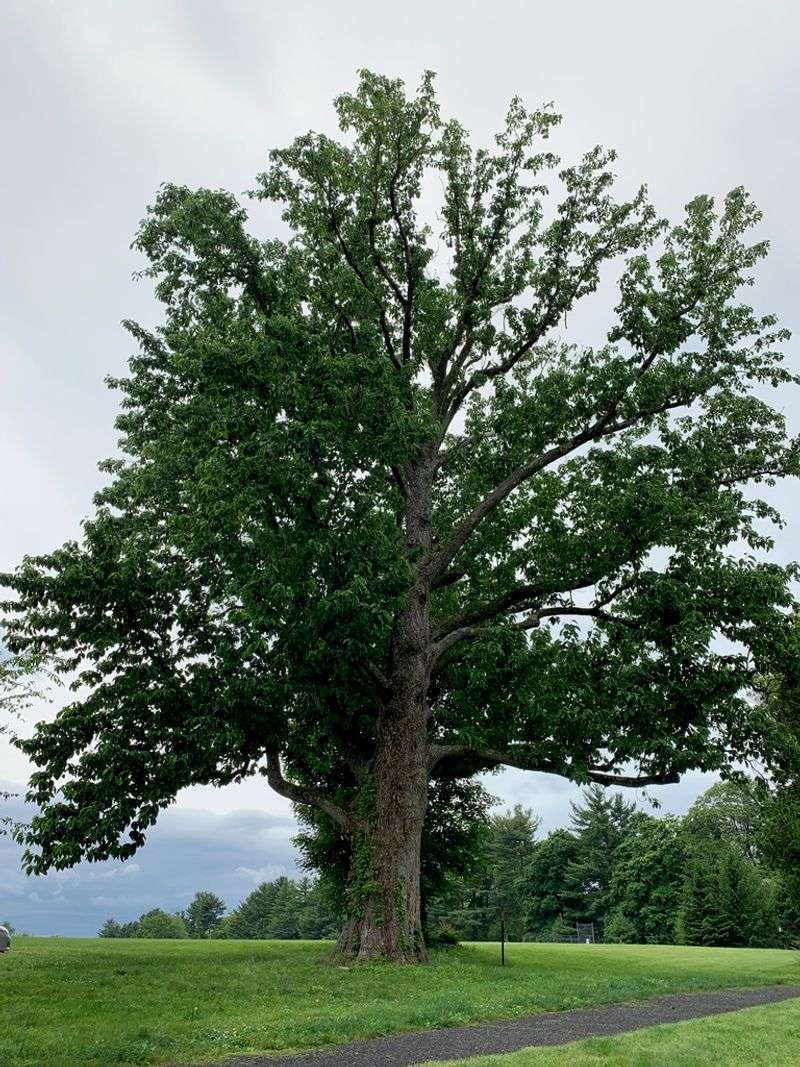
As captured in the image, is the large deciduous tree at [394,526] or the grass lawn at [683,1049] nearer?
the grass lawn at [683,1049]

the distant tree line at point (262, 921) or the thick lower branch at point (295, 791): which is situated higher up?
the thick lower branch at point (295, 791)

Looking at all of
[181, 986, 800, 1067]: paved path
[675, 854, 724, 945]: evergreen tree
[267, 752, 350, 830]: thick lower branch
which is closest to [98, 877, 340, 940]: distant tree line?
[675, 854, 724, 945]: evergreen tree

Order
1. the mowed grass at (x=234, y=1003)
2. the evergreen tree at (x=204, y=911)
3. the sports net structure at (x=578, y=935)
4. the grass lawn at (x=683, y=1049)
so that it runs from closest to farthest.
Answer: the grass lawn at (x=683, y=1049) < the mowed grass at (x=234, y=1003) < the sports net structure at (x=578, y=935) < the evergreen tree at (x=204, y=911)

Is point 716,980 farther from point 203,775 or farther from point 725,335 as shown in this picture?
point 725,335

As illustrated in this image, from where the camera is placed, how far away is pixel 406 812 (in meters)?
17.5

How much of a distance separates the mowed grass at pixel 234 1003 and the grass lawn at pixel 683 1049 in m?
2.22

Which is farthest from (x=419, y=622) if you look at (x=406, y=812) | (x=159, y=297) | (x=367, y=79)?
(x=367, y=79)

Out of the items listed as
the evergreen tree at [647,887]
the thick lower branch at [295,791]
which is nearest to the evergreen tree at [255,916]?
the evergreen tree at [647,887]

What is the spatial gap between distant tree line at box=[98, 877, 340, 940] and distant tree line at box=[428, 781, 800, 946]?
12.9 m

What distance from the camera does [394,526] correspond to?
1919 centimetres

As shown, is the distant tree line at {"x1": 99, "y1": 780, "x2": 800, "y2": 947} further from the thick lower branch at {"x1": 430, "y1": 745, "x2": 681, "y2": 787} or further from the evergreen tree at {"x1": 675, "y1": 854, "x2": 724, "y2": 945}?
the thick lower branch at {"x1": 430, "y1": 745, "x2": 681, "y2": 787}

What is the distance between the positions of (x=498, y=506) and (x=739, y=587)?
7.03 m

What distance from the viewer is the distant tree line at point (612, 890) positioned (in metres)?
60.3

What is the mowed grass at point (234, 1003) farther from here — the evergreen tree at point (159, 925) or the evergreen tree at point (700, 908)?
the evergreen tree at point (159, 925)
